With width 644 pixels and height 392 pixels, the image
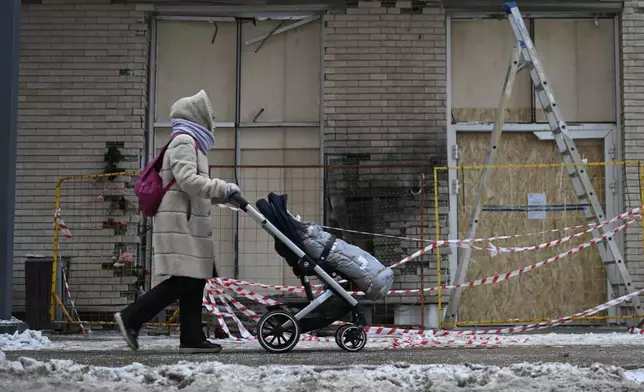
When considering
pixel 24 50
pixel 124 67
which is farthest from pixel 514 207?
pixel 24 50

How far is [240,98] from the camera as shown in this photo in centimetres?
1134

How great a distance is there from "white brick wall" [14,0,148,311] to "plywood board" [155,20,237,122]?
326 mm

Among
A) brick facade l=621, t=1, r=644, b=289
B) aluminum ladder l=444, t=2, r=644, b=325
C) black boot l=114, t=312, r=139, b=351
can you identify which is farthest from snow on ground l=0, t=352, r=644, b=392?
brick facade l=621, t=1, r=644, b=289

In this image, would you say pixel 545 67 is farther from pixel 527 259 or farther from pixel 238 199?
pixel 238 199

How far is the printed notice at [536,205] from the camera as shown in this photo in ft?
36.1

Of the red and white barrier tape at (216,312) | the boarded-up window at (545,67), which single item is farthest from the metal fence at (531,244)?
the red and white barrier tape at (216,312)

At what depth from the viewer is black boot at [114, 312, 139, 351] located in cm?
686

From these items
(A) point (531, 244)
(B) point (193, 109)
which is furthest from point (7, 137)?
(A) point (531, 244)

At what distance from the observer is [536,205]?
11023 millimetres

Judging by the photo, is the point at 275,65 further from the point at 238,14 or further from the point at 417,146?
the point at 417,146

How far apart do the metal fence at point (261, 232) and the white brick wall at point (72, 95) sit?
0.62 ft

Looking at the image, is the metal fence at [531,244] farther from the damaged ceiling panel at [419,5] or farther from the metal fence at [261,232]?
the damaged ceiling panel at [419,5]

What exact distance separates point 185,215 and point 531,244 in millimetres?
5183

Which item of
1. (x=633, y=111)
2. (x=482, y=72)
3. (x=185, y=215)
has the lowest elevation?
(x=185, y=215)
